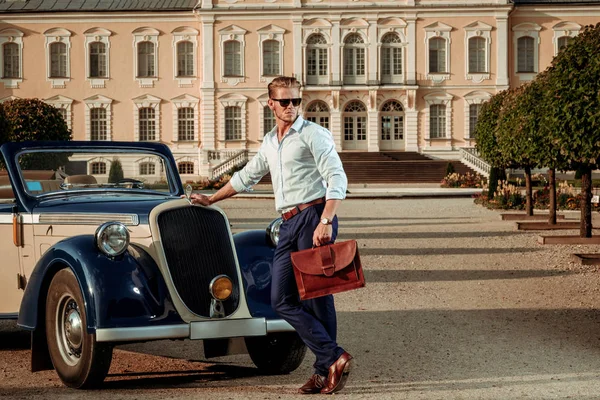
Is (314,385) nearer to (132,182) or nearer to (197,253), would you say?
(197,253)

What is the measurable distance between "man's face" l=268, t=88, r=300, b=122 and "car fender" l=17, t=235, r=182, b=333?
1.01 m

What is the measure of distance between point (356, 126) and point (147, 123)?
29.1 ft

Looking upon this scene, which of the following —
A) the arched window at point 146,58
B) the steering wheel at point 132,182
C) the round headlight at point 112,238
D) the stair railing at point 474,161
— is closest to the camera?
the round headlight at point 112,238

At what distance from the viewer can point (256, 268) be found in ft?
20.5

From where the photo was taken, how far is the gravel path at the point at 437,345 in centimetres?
574

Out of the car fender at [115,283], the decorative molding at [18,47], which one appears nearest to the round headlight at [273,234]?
the car fender at [115,283]

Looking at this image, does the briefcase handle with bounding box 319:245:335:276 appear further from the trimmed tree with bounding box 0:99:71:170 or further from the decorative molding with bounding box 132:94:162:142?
the decorative molding with bounding box 132:94:162:142

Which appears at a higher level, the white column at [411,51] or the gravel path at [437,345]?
the white column at [411,51]

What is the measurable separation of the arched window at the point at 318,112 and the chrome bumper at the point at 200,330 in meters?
41.3

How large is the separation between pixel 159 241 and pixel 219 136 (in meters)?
41.6

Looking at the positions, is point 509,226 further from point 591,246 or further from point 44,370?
point 44,370

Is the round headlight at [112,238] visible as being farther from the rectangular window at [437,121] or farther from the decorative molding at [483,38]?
the decorative molding at [483,38]

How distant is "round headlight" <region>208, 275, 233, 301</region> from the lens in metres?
5.89

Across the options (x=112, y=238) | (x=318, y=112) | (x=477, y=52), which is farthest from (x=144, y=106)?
(x=112, y=238)
